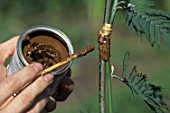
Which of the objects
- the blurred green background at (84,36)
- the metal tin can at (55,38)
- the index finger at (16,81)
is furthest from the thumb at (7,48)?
the blurred green background at (84,36)

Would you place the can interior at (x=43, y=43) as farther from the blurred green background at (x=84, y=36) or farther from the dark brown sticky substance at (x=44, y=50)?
the blurred green background at (x=84, y=36)

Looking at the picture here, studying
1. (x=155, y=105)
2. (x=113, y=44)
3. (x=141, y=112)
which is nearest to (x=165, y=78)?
(x=141, y=112)

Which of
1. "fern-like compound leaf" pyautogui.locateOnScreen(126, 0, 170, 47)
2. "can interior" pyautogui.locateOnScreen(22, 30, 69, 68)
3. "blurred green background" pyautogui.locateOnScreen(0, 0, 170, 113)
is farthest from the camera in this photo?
"blurred green background" pyautogui.locateOnScreen(0, 0, 170, 113)

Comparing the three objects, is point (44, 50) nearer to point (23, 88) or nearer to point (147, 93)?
point (23, 88)

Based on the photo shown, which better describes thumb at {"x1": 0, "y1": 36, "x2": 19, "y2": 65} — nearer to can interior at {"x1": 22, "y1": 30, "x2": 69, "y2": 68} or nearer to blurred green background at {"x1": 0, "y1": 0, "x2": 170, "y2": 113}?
can interior at {"x1": 22, "y1": 30, "x2": 69, "y2": 68}

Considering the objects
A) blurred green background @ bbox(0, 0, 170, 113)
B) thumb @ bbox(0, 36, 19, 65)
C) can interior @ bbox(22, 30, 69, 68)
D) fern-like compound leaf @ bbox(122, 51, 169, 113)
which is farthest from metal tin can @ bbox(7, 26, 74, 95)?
blurred green background @ bbox(0, 0, 170, 113)

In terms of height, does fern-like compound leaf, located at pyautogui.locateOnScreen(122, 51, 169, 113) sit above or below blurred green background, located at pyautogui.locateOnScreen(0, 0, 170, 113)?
above

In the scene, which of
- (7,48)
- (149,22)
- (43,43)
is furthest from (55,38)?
(7,48)
